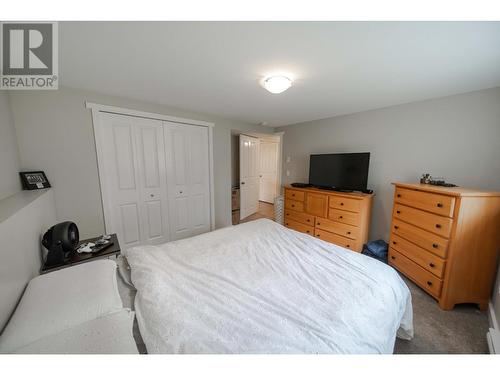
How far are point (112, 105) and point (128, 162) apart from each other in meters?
0.71

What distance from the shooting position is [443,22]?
38.4 inches

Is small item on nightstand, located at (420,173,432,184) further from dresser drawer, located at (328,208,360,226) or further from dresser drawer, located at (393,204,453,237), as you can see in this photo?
dresser drawer, located at (328,208,360,226)

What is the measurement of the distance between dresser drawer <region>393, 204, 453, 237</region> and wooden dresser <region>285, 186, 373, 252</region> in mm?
434

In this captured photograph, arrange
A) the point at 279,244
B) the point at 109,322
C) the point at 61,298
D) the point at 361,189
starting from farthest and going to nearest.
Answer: the point at 361,189, the point at 279,244, the point at 61,298, the point at 109,322

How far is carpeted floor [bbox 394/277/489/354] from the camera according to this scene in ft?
4.30

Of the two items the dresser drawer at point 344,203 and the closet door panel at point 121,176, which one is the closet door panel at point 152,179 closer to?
the closet door panel at point 121,176

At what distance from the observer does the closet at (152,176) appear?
228 cm

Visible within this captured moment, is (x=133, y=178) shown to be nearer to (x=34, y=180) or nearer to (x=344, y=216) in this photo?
(x=34, y=180)

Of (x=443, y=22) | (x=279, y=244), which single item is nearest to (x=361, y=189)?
(x=279, y=244)

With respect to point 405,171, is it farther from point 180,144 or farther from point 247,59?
point 180,144

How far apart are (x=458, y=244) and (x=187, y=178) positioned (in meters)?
3.28

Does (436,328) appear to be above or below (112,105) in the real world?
below

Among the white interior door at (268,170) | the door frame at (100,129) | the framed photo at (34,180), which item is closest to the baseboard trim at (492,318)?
the door frame at (100,129)

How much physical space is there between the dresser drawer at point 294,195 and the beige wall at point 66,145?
2.59 metres
